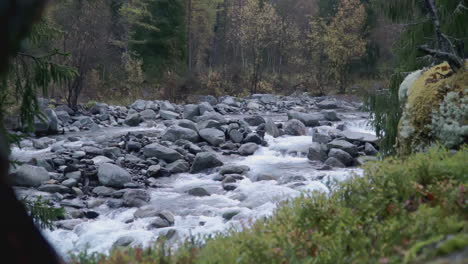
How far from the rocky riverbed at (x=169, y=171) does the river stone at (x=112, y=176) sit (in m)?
0.02

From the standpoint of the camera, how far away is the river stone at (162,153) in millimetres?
12562

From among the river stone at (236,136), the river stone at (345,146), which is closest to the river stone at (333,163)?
the river stone at (345,146)

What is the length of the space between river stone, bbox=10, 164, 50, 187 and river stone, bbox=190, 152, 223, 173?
12.6ft

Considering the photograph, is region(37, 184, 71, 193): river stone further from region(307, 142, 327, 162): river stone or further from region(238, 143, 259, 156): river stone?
region(307, 142, 327, 162): river stone

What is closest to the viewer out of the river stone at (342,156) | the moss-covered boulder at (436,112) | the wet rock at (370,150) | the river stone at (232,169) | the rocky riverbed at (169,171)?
the moss-covered boulder at (436,112)

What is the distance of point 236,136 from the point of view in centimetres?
1551

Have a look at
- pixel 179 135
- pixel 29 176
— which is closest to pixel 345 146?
pixel 179 135

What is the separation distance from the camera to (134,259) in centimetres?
278

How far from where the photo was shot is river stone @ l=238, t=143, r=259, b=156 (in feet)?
45.8

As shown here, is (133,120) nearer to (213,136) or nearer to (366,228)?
(213,136)

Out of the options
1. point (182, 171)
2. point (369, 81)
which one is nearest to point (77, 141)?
point (182, 171)

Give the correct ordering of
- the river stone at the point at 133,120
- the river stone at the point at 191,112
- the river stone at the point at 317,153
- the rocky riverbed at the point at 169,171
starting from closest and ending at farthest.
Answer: the rocky riverbed at the point at 169,171 < the river stone at the point at 317,153 < the river stone at the point at 133,120 < the river stone at the point at 191,112

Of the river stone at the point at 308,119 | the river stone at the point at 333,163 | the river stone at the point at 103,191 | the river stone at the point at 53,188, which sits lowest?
the river stone at the point at 103,191

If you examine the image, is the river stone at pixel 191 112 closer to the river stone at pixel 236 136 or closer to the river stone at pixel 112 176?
the river stone at pixel 236 136
